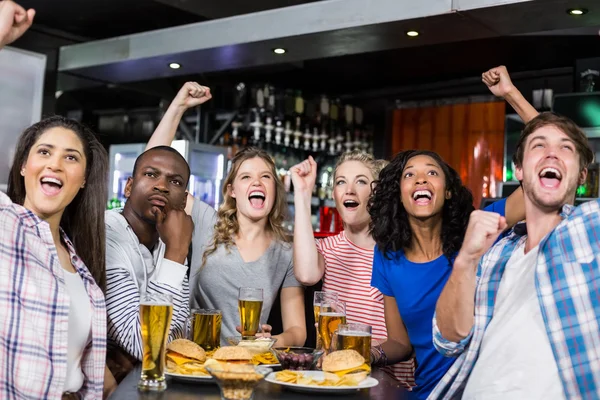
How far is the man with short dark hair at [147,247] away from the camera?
209 centimetres

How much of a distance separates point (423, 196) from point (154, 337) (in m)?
1.19

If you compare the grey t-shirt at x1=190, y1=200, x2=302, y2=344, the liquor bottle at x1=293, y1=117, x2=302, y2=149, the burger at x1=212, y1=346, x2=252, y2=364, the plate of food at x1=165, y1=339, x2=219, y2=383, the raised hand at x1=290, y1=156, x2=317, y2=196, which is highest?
the liquor bottle at x1=293, y1=117, x2=302, y2=149

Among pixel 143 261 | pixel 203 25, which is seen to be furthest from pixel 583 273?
pixel 203 25

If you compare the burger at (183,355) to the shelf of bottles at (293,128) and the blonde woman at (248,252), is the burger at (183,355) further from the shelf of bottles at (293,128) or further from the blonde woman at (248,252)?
the shelf of bottles at (293,128)

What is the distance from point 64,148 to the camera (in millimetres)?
2010

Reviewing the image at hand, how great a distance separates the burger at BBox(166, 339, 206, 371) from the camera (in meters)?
1.83

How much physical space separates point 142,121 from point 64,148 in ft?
24.5

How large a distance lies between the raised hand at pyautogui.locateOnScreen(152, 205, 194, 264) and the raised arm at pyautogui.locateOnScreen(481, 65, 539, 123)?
1.31 meters

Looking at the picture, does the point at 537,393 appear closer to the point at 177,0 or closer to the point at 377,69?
the point at 177,0

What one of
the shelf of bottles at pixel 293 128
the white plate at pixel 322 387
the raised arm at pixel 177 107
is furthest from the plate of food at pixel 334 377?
the shelf of bottles at pixel 293 128

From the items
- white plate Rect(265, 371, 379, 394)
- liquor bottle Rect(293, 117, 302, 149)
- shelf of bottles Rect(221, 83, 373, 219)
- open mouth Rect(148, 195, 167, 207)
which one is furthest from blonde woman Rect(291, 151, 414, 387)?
liquor bottle Rect(293, 117, 302, 149)

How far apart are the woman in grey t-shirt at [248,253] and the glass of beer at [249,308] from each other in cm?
40

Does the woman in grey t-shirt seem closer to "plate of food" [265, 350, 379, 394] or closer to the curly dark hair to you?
the curly dark hair

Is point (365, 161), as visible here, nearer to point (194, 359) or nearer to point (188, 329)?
point (188, 329)
